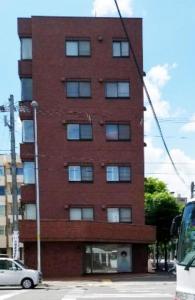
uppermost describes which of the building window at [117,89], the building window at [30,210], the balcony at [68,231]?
the building window at [117,89]

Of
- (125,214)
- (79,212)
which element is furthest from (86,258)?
(125,214)

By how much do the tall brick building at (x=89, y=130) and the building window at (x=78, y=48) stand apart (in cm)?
7

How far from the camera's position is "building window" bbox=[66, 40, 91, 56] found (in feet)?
156

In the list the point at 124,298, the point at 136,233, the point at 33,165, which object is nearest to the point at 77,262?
the point at 136,233

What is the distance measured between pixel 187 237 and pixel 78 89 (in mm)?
37741

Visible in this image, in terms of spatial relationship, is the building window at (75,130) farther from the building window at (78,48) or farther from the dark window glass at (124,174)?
the building window at (78,48)

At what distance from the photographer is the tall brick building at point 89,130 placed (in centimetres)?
4634

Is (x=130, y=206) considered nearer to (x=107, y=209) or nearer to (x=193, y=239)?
(x=107, y=209)

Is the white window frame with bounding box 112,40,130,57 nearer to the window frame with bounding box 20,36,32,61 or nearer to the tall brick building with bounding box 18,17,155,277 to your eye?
the tall brick building with bounding box 18,17,155,277

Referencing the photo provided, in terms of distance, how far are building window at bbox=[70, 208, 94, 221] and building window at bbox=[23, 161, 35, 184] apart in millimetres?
3564

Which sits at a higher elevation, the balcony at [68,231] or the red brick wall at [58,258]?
the balcony at [68,231]

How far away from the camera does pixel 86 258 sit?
46.0 metres

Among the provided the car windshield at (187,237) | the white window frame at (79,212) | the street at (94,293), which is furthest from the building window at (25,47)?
the car windshield at (187,237)

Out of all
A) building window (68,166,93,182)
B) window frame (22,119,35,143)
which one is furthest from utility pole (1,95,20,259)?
building window (68,166,93,182)
